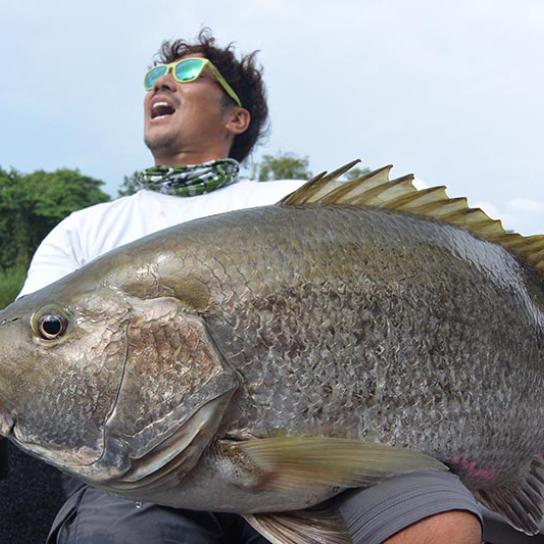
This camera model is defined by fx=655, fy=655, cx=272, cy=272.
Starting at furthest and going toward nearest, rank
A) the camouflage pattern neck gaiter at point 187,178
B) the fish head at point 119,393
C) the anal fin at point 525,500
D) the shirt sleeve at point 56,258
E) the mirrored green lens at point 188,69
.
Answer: the mirrored green lens at point 188,69 < the camouflage pattern neck gaiter at point 187,178 < the shirt sleeve at point 56,258 < the anal fin at point 525,500 < the fish head at point 119,393

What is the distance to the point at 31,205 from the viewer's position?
38375mm

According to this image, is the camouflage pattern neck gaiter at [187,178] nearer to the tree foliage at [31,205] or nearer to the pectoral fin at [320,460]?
the pectoral fin at [320,460]

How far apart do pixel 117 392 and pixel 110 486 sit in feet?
0.68

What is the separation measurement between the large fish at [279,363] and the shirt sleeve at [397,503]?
0.05 m

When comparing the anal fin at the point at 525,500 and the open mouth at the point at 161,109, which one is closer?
the anal fin at the point at 525,500

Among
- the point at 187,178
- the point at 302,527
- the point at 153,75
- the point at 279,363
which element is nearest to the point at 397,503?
the point at 302,527

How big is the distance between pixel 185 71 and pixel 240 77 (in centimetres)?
50

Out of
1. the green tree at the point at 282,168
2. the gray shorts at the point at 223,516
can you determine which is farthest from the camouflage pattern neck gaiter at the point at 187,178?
the green tree at the point at 282,168

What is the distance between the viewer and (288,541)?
1429 millimetres

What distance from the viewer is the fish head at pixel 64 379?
1317 millimetres

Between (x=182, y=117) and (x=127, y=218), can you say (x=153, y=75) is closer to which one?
(x=182, y=117)

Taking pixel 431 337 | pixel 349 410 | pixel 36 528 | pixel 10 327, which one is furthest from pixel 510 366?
pixel 36 528

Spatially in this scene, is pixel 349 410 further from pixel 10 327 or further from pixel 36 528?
pixel 36 528

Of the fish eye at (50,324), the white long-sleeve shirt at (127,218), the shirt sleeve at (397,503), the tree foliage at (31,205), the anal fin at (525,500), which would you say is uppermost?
the tree foliage at (31,205)
